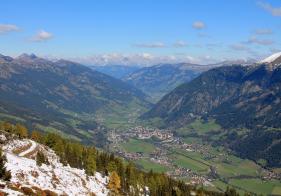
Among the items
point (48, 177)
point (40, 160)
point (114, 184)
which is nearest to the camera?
point (48, 177)

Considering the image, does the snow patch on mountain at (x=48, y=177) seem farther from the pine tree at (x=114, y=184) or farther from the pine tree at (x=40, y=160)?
the pine tree at (x=114, y=184)

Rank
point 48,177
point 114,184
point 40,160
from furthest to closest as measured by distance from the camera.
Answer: point 114,184, point 40,160, point 48,177

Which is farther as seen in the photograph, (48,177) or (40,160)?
A: (40,160)

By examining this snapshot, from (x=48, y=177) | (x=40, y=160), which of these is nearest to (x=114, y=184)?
(x=40, y=160)

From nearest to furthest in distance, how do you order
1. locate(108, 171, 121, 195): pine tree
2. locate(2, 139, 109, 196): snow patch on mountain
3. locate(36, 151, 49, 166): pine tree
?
locate(2, 139, 109, 196): snow patch on mountain, locate(36, 151, 49, 166): pine tree, locate(108, 171, 121, 195): pine tree

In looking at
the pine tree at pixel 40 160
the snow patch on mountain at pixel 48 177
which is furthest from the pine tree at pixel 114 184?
the pine tree at pixel 40 160

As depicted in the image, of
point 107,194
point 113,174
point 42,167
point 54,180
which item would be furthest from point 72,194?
point 113,174

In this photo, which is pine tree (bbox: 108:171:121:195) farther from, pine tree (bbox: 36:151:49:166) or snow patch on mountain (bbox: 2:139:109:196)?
pine tree (bbox: 36:151:49:166)

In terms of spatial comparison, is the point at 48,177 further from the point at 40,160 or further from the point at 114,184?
the point at 114,184

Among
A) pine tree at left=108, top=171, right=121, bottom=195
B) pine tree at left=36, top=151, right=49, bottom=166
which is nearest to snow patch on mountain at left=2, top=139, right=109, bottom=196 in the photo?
pine tree at left=36, top=151, right=49, bottom=166
